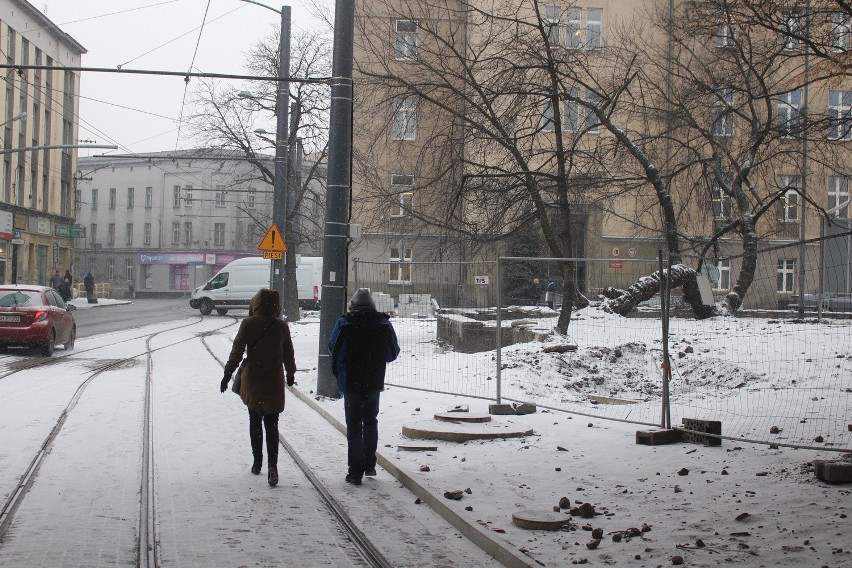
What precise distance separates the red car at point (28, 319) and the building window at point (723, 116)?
14721 mm

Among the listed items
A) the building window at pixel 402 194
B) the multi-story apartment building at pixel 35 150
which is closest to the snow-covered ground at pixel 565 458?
the building window at pixel 402 194

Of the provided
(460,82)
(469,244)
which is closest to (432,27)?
(460,82)

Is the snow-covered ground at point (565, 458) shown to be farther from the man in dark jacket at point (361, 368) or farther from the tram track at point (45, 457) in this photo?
the man in dark jacket at point (361, 368)

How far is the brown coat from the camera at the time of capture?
855 cm

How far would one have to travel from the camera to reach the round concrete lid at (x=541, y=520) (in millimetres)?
6652

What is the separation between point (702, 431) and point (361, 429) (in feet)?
11.1

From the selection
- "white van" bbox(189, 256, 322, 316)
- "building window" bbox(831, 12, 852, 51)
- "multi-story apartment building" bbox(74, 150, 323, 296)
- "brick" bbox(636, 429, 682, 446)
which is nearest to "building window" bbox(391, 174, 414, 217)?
"building window" bbox(831, 12, 852, 51)

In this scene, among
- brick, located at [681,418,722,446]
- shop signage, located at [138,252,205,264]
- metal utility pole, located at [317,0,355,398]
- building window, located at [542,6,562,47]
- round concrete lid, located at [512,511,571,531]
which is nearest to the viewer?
round concrete lid, located at [512,511,571,531]

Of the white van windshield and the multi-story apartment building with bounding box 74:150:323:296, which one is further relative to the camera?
the multi-story apartment building with bounding box 74:150:323:296

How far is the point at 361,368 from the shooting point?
28.5 ft

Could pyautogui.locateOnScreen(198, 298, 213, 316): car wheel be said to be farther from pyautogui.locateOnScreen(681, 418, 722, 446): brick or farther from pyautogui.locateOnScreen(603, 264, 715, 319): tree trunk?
pyautogui.locateOnScreen(681, 418, 722, 446): brick

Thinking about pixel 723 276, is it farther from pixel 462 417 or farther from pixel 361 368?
pixel 361 368

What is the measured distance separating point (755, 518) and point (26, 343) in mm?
17899

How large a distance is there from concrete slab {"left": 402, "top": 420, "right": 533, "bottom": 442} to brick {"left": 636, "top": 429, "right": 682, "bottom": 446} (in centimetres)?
135
